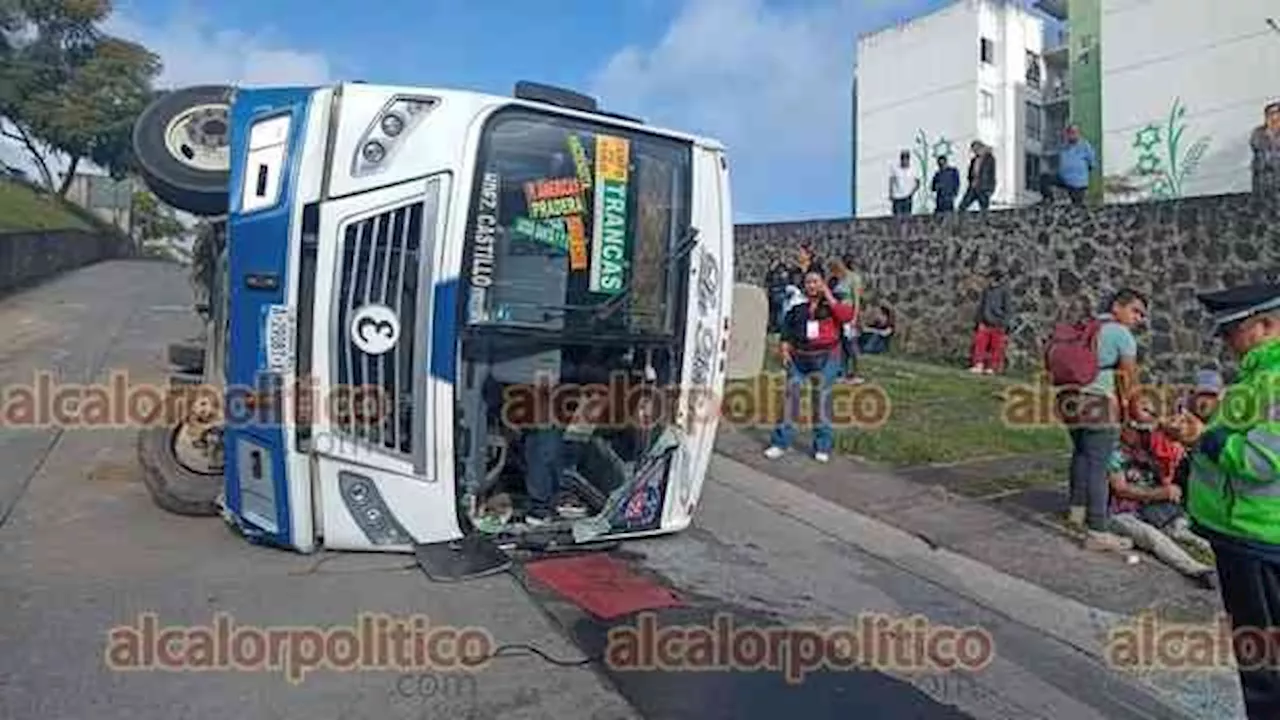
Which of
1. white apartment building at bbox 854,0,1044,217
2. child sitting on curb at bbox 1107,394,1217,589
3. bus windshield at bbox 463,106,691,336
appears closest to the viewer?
bus windshield at bbox 463,106,691,336

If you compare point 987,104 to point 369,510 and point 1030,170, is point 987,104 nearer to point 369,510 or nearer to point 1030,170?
point 1030,170

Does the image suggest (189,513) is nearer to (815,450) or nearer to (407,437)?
(407,437)

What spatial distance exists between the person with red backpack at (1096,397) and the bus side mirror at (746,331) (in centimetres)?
187

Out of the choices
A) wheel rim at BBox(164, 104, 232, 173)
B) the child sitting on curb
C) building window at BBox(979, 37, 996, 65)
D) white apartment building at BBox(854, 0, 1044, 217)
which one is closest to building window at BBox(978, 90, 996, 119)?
white apartment building at BBox(854, 0, 1044, 217)

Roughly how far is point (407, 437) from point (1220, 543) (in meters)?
3.71

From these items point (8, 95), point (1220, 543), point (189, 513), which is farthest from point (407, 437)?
point (8, 95)

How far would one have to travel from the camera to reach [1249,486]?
11.6 feet

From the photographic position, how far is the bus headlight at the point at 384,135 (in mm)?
5855

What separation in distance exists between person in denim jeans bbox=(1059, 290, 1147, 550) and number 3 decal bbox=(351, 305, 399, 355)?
415 centimetres

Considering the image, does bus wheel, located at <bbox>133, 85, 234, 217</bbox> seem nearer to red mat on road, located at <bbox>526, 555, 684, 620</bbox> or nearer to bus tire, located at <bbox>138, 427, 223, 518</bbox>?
bus tire, located at <bbox>138, 427, 223, 518</bbox>

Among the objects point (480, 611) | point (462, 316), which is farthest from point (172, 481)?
point (480, 611)

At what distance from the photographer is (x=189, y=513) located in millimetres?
7223

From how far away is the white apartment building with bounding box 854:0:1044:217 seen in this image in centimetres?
5241

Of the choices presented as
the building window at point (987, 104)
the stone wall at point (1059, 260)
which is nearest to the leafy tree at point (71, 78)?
the stone wall at point (1059, 260)
